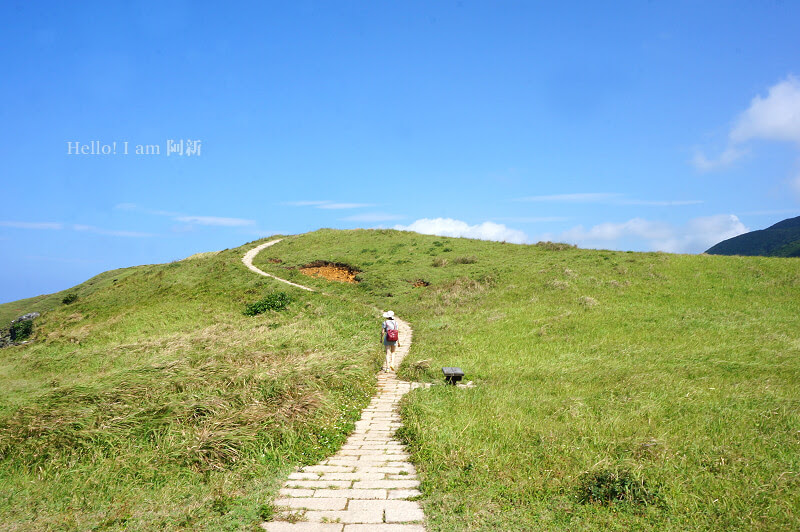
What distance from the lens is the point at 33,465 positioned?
27.7ft

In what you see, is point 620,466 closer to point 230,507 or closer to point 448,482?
point 448,482

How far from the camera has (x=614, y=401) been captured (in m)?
10.9

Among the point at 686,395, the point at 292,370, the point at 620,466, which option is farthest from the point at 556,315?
the point at 620,466

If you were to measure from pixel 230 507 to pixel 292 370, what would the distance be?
18.7 feet

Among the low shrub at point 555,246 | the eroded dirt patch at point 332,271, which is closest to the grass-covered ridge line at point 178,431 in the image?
the eroded dirt patch at point 332,271

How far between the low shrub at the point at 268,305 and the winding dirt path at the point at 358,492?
62.6ft

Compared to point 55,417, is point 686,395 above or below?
below

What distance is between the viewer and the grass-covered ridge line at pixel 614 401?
657 centimetres

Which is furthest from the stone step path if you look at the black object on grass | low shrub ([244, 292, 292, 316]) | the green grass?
the green grass

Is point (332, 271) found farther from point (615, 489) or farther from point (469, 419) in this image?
point (615, 489)

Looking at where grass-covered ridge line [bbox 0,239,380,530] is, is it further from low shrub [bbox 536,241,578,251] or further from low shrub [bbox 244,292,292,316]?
low shrub [bbox 536,241,578,251]

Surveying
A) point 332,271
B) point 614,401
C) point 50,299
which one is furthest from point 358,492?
point 50,299

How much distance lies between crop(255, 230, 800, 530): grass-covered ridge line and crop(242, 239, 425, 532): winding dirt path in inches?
14.0

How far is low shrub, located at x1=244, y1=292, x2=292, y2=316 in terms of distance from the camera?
27767 mm
